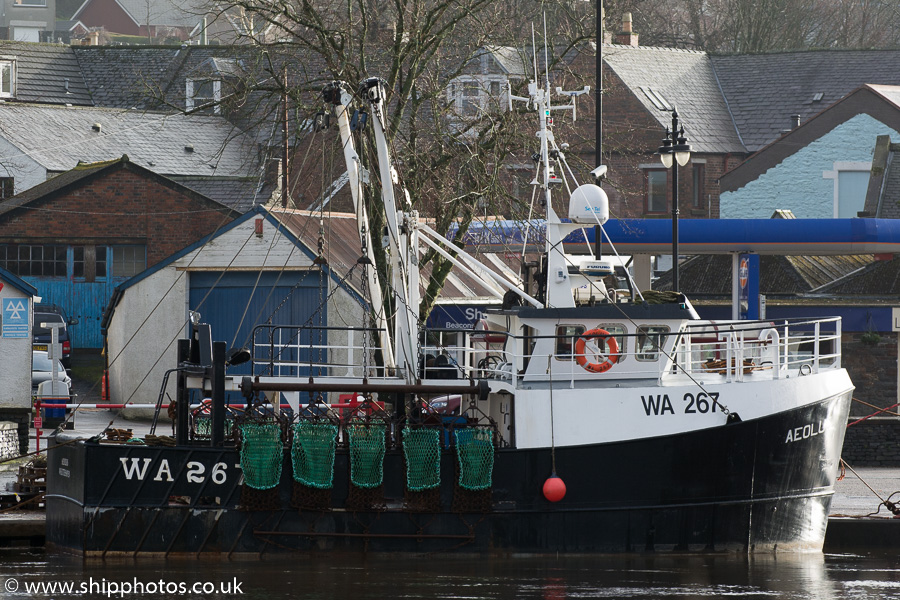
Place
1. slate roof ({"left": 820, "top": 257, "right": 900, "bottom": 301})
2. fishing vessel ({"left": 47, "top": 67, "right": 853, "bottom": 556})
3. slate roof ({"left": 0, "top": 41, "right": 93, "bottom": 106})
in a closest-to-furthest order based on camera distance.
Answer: fishing vessel ({"left": 47, "top": 67, "right": 853, "bottom": 556}), slate roof ({"left": 820, "top": 257, "right": 900, "bottom": 301}), slate roof ({"left": 0, "top": 41, "right": 93, "bottom": 106})

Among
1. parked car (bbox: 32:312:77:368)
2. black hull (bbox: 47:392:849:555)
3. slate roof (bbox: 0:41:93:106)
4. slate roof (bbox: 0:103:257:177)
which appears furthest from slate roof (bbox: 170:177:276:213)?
black hull (bbox: 47:392:849:555)

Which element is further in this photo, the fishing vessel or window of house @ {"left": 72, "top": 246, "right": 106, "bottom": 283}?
window of house @ {"left": 72, "top": 246, "right": 106, "bottom": 283}

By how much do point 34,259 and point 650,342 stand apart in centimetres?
2466

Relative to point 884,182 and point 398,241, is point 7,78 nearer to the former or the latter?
point 884,182

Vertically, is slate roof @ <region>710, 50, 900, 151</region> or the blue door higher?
slate roof @ <region>710, 50, 900, 151</region>

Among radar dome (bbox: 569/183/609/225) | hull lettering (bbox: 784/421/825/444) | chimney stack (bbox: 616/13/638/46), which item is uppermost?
chimney stack (bbox: 616/13/638/46)

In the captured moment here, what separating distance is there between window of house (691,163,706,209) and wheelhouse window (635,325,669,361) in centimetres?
2944

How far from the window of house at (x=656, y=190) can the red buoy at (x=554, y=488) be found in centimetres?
3025

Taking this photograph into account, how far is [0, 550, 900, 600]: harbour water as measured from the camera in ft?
49.0

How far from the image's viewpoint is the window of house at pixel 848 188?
143ft

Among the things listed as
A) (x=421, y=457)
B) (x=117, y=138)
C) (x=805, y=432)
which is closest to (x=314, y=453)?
(x=421, y=457)

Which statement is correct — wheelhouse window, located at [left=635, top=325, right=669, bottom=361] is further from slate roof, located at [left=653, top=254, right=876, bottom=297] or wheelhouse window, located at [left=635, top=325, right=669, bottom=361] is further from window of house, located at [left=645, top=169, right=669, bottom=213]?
window of house, located at [left=645, top=169, right=669, bottom=213]

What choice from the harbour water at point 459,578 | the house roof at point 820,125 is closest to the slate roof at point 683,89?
the house roof at point 820,125

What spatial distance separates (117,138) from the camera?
144 ft
